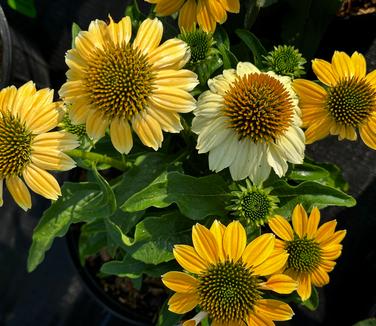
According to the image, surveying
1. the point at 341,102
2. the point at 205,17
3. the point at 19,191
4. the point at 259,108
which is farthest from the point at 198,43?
the point at 19,191

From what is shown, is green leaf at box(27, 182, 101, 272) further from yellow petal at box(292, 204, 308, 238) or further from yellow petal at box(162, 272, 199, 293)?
yellow petal at box(292, 204, 308, 238)

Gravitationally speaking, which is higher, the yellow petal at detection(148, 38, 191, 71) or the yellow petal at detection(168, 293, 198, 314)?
the yellow petal at detection(148, 38, 191, 71)

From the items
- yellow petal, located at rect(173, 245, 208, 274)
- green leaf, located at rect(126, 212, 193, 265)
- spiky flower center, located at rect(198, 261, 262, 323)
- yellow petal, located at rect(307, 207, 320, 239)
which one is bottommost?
green leaf, located at rect(126, 212, 193, 265)

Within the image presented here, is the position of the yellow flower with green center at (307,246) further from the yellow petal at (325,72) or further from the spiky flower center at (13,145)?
the spiky flower center at (13,145)

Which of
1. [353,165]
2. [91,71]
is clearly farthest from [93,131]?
[353,165]

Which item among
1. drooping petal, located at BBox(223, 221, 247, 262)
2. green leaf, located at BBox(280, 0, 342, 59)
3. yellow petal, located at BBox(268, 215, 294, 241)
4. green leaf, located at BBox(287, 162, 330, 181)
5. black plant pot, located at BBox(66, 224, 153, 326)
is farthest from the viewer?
black plant pot, located at BBox(66, 224, 153, 326)

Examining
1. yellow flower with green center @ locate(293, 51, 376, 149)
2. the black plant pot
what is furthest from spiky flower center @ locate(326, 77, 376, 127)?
the black plant pot

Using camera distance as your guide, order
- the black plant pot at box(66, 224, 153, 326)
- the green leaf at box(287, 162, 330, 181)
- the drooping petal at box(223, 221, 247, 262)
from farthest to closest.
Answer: the black plant pot at box(66, 224, 153, 326)
the green leaf at box(287, 162, 330, 181)
the drooping petal at box(223, 221, 247, 262)
